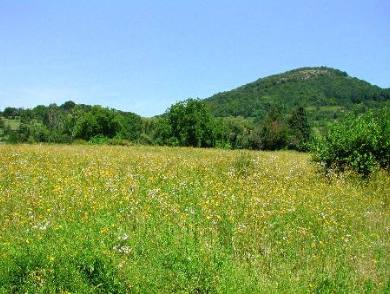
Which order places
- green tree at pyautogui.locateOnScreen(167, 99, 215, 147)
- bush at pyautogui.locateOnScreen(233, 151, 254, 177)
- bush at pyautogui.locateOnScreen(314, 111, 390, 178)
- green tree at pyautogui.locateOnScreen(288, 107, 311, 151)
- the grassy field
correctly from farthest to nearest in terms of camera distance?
green tree at pyautogui.locateOnScreen(288, 107, 311, 151), green tree at pyautogui.locateOnScreen(167, 99, 215, 147), bush at pyautogui.locateOnScreen(233, 151, 254, 177), bush at pyautogui.locateOnScreen(314, 111, 390, 178), the grassy field

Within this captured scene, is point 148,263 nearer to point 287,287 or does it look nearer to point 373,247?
point 287,287

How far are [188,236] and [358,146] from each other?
9.63m

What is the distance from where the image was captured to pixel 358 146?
46.8 ft

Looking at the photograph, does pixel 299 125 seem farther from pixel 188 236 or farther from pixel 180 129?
pixel 188 236

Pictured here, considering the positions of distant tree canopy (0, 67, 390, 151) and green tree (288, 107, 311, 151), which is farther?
green tree (288, 107, 311, 151)

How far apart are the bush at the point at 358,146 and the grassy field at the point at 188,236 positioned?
2.26 meters

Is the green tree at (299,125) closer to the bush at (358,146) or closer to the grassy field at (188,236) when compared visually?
the bush at (358,146)

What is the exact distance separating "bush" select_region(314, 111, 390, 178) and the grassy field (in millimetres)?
2264

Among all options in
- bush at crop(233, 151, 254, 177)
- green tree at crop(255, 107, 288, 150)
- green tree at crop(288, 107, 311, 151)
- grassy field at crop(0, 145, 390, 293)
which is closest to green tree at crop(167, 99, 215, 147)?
green tree at crop(255, 107, 288, 150)

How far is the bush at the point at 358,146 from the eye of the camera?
1394 centimetres

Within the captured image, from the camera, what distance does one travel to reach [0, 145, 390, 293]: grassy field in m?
5.29

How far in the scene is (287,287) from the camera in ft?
17.5

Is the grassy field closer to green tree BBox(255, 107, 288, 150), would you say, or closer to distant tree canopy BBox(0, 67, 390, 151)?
distant tree canopy BBox(0, 67, 390, 151)

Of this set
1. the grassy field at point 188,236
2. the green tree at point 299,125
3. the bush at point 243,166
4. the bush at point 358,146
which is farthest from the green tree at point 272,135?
the grassy field at point 188,236
